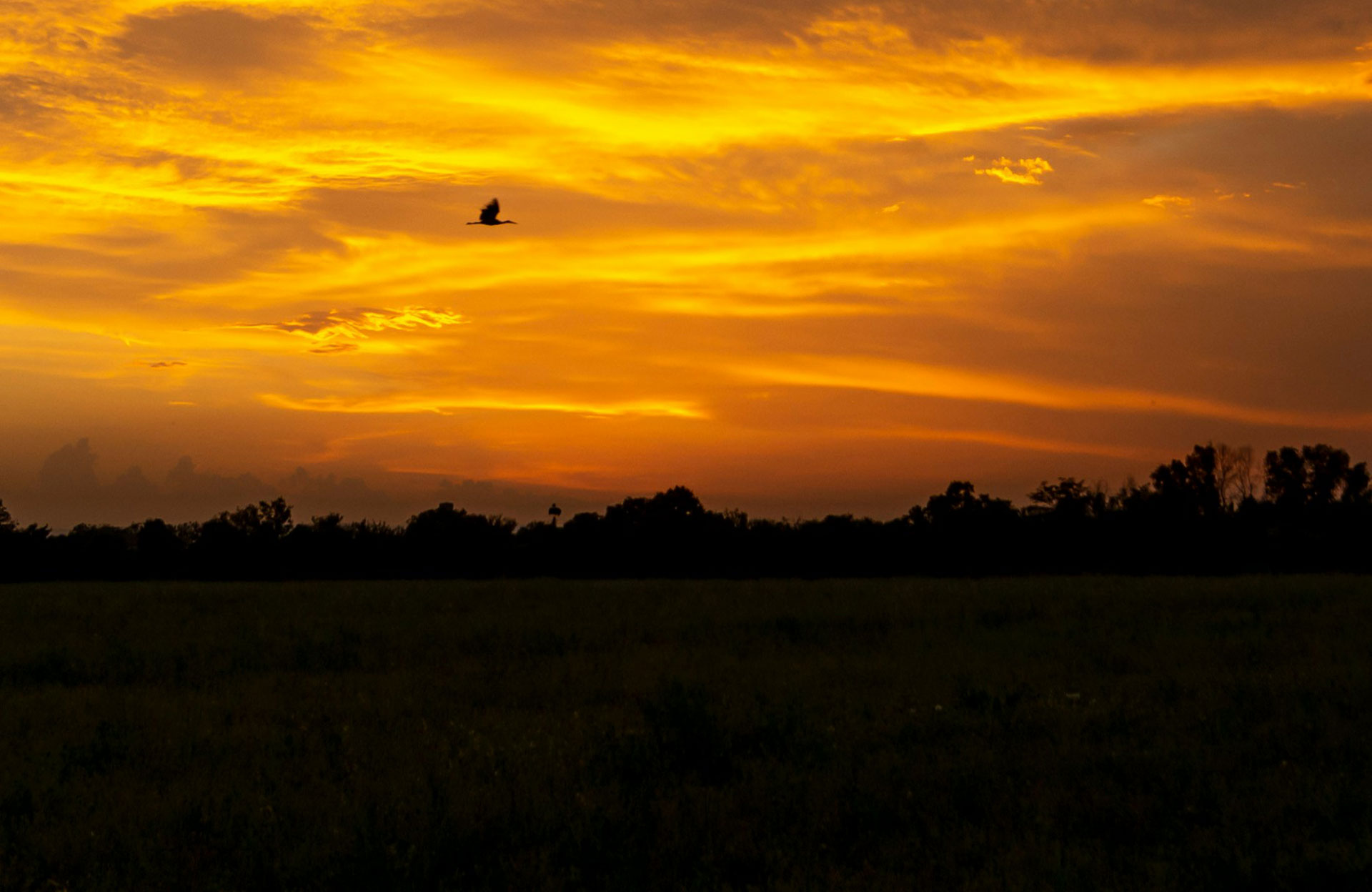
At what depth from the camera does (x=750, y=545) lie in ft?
216

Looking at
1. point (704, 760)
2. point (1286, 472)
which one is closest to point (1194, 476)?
point (1286, 472)

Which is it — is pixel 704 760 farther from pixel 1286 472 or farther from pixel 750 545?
pixel 1286 472

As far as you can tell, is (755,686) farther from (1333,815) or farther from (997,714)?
(1333,815)

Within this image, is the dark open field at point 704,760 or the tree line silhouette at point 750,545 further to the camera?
the tree line silhouette at point 750,545

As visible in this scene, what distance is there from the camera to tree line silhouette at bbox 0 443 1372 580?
57094 mm

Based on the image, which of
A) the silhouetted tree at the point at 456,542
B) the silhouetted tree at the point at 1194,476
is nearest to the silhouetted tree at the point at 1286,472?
the silhouetted tree at the point at 1194,476

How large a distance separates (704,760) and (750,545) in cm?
5504

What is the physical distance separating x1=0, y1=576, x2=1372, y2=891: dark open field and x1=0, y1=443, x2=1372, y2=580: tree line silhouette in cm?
3711

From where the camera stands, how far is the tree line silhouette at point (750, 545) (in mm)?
57094

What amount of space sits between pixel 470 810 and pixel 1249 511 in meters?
65.5

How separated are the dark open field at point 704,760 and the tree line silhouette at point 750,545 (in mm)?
37105

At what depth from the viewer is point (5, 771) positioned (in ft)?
37.8

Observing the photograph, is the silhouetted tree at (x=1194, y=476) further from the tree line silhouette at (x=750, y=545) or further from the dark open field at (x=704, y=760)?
the dark open field at (x=704, y=760)

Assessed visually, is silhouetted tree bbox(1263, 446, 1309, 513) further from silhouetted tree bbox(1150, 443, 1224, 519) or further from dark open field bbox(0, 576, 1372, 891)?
dark open field bbox(0, 576, 1372, 891)
